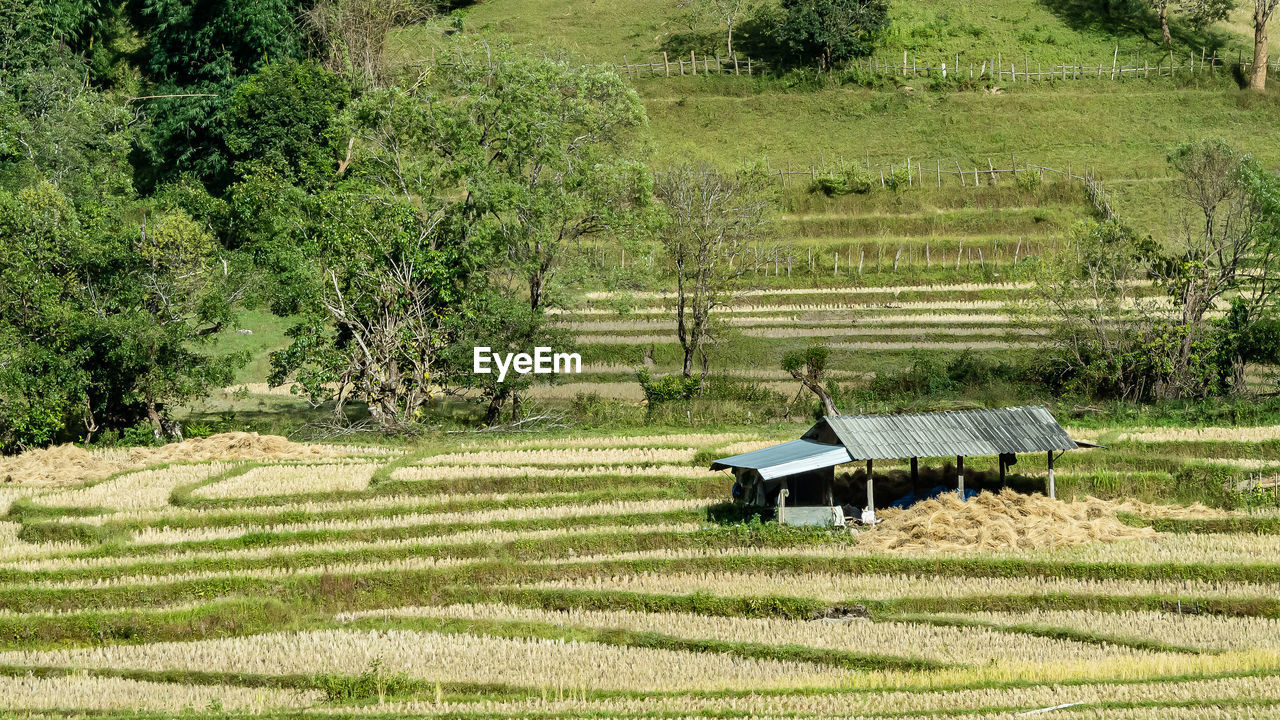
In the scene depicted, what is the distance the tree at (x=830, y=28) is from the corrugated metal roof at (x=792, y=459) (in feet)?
166

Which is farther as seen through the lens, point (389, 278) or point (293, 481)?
point (389, 278)

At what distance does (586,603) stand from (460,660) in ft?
10.7

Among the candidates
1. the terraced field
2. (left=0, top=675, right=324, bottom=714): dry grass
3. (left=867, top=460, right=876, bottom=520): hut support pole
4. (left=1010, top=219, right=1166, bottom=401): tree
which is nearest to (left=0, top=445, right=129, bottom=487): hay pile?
the terraced field

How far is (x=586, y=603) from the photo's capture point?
23578 mm

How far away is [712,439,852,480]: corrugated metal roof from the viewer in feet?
87.0

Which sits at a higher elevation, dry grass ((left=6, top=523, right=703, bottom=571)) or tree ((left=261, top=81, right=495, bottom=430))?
tree ((left=261, top=81, right=495, bottom=430))

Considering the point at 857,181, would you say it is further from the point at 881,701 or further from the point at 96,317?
the point at 881,701

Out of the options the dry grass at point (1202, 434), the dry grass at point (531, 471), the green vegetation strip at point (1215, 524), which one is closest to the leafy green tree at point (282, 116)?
the dry grass at point (531, 471)

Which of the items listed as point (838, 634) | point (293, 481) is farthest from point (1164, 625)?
point (293, 481)

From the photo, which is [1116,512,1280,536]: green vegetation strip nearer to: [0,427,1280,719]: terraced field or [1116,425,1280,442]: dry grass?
[0,427,1280,719]: terraced field

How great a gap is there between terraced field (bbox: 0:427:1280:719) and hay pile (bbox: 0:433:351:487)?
1637 mm

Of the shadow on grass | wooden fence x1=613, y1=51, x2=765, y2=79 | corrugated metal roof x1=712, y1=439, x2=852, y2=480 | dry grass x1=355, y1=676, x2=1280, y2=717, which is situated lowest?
dry grass x1=355, y1=676, x2=1280, y2=717

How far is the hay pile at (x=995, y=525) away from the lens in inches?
1009

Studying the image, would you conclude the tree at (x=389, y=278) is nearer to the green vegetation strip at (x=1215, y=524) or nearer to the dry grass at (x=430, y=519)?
the dry grass at (x=430, y=519)
